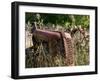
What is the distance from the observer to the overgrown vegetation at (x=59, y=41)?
146cm

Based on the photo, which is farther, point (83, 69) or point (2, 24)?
point (83, 69)

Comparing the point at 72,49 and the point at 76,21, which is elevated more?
the point at 76,21

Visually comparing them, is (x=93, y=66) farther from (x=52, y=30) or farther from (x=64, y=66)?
(x=52, y=30)

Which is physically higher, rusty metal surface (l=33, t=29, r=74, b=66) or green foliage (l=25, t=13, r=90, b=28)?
green foliage (l=25, t=13, r=90, b=28)

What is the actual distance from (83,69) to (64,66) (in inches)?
4.6

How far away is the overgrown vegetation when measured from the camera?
1461mm

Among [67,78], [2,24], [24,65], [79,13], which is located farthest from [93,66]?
[2,24]

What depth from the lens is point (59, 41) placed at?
5.02 ft

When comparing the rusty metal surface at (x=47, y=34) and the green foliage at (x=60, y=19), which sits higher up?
the green foliage at (x=60, y=19)

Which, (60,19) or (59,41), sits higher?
(60,19)

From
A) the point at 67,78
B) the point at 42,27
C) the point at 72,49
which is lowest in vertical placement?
the point at 67,78

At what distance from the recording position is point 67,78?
5.04ft

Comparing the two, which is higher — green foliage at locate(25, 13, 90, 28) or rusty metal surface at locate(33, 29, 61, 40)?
green foliage at locate(25, 13, 90, 28)

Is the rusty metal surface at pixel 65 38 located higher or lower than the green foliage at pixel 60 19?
lower
